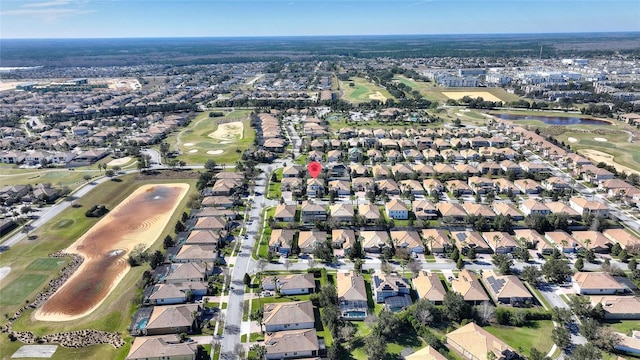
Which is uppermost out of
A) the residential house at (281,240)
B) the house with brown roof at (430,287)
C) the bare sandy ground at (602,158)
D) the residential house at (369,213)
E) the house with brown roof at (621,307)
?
the bare sandy ground at (602,158)

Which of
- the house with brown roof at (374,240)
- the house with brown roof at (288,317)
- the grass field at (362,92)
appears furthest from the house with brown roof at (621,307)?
the grass field at (362,92)

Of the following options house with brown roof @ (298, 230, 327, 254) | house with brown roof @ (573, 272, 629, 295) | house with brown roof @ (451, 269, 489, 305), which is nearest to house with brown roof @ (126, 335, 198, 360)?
house with brown roof @ (298, 230, 327, 254)

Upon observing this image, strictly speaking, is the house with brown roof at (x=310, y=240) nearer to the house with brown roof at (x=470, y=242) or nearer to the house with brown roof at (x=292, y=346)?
the house with brown roof at (x=292, y=346)

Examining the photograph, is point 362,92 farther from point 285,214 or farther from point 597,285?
point 597,285

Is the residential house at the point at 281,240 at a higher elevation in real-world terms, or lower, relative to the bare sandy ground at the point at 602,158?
lower

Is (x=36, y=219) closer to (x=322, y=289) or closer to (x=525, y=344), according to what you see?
(x=322, y=289)

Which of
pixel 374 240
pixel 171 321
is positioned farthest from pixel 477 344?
pixel 171 321

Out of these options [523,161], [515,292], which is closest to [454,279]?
[515,292]

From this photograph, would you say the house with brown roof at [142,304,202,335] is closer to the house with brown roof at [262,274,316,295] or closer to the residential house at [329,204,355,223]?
the house with brown roof at [262,274,316,295]
